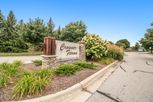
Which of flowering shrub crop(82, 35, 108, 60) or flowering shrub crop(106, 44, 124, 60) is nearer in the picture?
flowering shrub crop(82, 35, 108, 60)

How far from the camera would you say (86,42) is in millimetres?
17500

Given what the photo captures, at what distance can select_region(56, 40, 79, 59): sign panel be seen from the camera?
36.8 feet

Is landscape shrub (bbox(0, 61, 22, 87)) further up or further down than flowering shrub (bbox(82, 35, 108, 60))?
further down

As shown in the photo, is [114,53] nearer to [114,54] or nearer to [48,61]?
[114,54]

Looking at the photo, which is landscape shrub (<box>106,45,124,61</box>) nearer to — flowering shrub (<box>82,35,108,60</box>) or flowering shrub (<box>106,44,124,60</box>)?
flowering shrub (<box>106,44,124,60</box>)

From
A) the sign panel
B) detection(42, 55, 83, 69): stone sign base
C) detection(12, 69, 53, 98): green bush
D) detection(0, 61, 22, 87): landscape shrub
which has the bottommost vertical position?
detection(12, 69, 53, 98): green bush

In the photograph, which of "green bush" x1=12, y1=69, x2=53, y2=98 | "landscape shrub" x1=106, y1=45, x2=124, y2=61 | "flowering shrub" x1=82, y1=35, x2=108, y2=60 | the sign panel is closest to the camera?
"green bush" x1=12, y1=69, x2=53, y2=98

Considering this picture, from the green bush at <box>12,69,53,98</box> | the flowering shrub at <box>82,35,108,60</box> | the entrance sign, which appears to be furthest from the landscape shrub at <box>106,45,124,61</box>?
the green bush at <box>12,69,53,98</box>

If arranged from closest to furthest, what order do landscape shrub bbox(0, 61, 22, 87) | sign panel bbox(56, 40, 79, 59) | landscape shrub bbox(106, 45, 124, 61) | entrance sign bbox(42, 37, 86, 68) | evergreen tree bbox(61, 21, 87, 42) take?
landscape shrub bbox(0, 61, 22, 87) < entrance sign bbox(42, 37, 86, 68) < sign panel bbox(56, 40, 79, 59) < landscape shrub bbox(106, 45, 124, 61) < evergreen tree bbox(61, 21, 87, 42)

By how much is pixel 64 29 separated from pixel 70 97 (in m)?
35.8

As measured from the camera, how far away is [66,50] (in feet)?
40.2

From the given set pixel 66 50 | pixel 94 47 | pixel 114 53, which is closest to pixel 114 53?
pixel 114 53

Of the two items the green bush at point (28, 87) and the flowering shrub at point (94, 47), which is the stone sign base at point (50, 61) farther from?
the flowering shrub at point (94, 47)

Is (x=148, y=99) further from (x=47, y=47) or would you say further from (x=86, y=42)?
(x=86, y=42)
